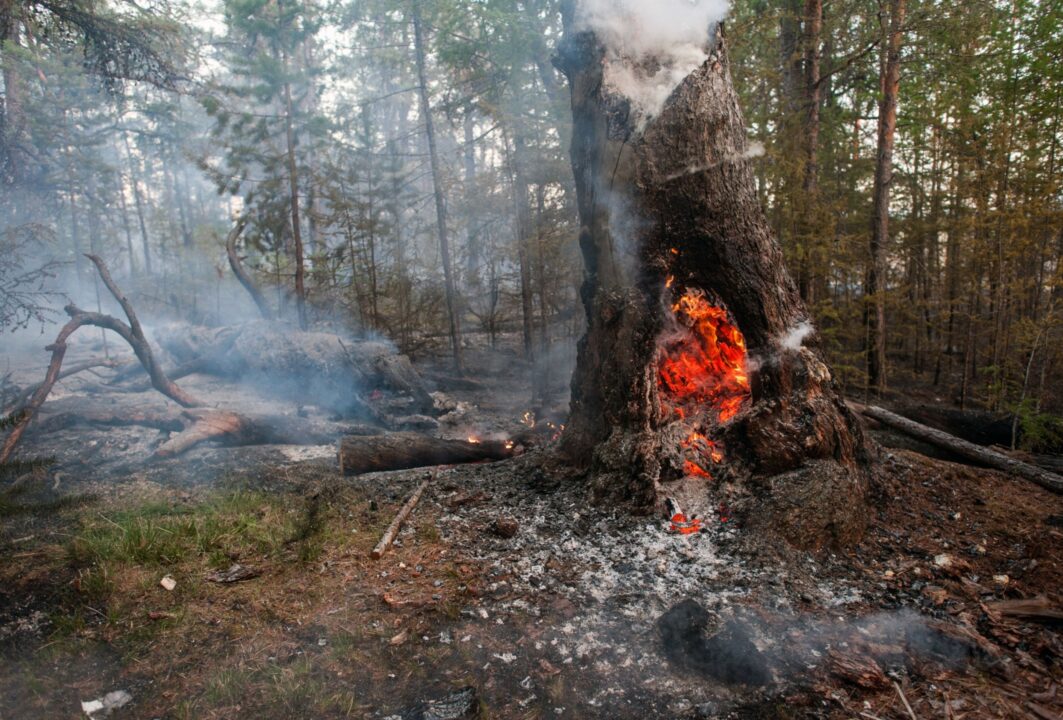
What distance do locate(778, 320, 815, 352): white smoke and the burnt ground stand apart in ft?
5.25

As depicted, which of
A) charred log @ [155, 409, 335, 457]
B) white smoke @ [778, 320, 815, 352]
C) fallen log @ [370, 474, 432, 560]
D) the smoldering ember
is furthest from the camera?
charred log @ [155, 409, 335, 457]

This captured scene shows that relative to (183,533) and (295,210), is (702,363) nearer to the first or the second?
(183,533)

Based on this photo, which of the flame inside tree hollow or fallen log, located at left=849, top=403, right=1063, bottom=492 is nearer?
fallen log, located at left=849, top=403, right=1063, bottom=492

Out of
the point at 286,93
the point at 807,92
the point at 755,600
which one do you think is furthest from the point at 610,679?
the point at 286,93

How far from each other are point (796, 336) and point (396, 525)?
4.26 metres

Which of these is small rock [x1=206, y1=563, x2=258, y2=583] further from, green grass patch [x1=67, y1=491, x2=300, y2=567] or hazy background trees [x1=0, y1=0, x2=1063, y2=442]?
hazy background trees [x1=0, y1=0, x2=1063, y2=442]

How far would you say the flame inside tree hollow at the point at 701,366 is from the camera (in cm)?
548

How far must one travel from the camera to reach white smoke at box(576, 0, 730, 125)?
5.39 meters

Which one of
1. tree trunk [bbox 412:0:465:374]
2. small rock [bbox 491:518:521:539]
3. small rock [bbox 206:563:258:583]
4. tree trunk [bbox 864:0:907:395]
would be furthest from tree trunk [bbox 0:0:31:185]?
tree trunk [bbox 864:0:907:395]

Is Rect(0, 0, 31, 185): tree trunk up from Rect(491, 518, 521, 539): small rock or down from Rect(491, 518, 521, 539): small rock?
up

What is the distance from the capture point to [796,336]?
5293 mm

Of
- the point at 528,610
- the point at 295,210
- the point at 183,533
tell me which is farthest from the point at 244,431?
the point at 295,210

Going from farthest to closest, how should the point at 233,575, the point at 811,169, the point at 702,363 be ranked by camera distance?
the point at 811,169, the point at 702,363, the point at 233,575

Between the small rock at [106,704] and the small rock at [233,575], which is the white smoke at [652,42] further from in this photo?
the small rock at [106,704]
